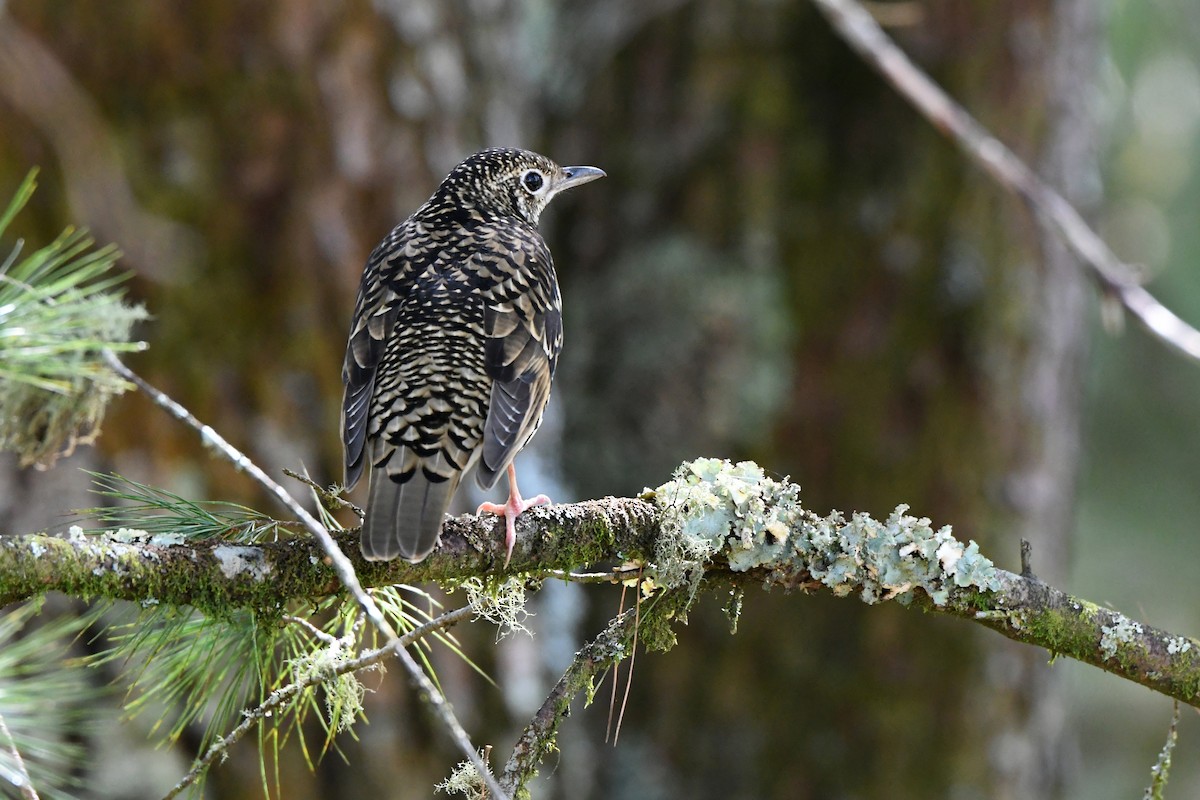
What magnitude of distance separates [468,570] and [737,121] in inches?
171

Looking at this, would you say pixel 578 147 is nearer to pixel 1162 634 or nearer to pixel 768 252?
pixel 768 252

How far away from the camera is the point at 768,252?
21.8ft

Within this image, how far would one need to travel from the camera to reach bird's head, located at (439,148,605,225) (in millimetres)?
4852

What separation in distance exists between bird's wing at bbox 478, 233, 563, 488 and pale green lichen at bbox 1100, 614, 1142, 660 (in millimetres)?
1572

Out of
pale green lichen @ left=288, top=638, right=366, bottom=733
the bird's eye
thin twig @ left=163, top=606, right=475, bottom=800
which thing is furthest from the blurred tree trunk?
thin twig @ left=163, top=606, right=475, bottom=800

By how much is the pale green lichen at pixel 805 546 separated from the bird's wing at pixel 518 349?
724 mm

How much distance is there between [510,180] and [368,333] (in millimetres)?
1336

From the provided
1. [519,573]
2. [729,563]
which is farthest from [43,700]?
[729,563]

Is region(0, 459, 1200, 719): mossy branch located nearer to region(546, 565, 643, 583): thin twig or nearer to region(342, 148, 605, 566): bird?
region(546, 565, 643, 583): thin twig

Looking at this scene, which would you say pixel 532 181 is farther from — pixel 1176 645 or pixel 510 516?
pixel 1176 645

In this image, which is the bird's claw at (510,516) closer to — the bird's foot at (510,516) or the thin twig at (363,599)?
the bird's foot at (510,516)

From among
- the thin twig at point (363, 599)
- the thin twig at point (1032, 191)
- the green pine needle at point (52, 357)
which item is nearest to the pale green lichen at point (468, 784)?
the thin twig at point (363, 599)

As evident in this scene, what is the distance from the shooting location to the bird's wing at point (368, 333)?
350 cm

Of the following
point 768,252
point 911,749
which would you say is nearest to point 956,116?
point 768,252
